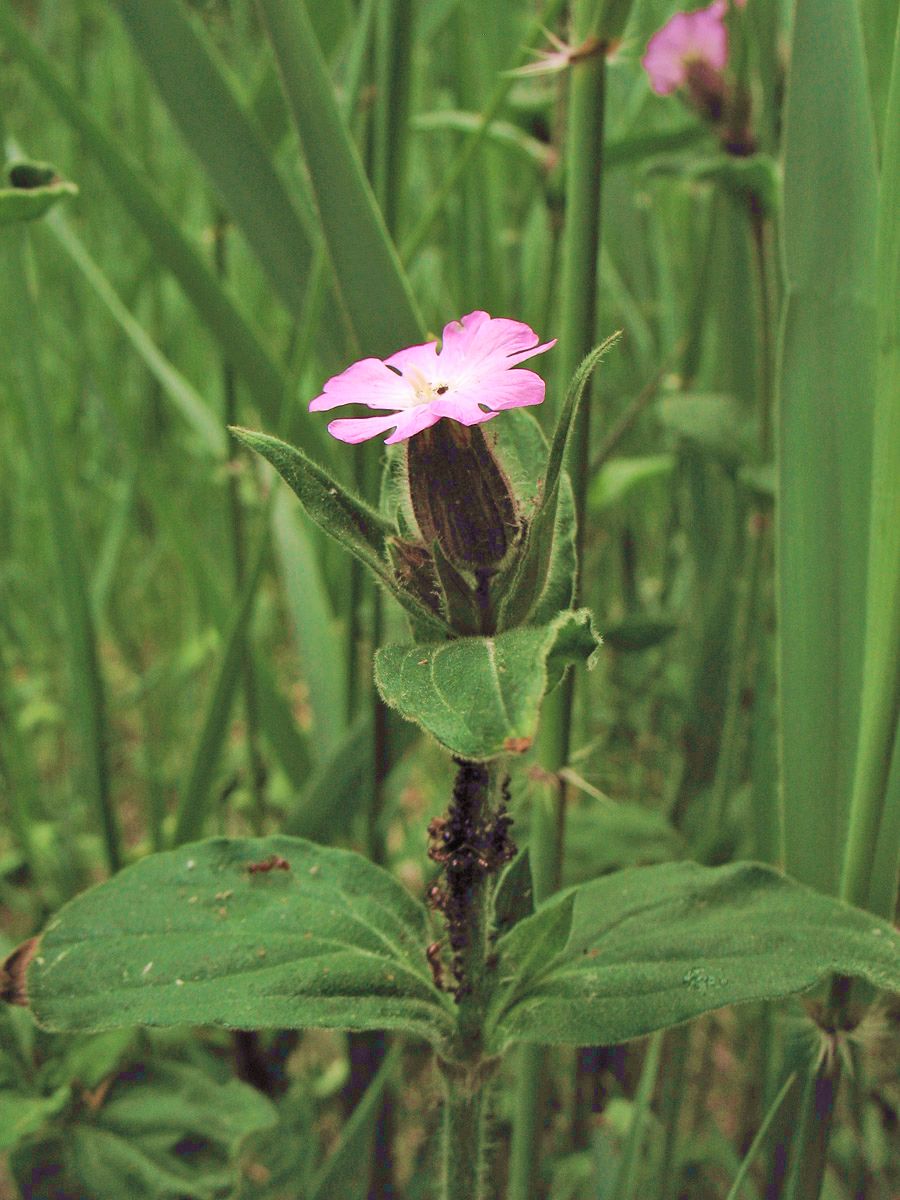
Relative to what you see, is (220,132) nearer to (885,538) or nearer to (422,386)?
(422,386)

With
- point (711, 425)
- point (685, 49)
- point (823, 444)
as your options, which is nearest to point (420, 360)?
point (823, 444)

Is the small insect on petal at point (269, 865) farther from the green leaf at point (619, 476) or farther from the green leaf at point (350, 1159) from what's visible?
the green leaf at point (619, 476)

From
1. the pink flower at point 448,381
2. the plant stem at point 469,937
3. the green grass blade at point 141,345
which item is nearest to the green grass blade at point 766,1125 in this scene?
the plant stem at point 469,937

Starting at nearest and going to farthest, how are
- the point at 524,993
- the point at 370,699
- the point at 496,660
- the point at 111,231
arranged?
the point at 496,660
the point at 524,993
the point at 370,699
the point at 111,231

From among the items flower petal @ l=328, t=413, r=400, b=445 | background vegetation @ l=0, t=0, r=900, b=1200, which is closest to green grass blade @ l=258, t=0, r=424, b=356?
background vegetation @ l=0, t=0, r=900, b=1200

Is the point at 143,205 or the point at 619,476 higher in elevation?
the point at 143,205

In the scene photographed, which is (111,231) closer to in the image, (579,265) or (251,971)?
(579,265)

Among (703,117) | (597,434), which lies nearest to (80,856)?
(597,434)
